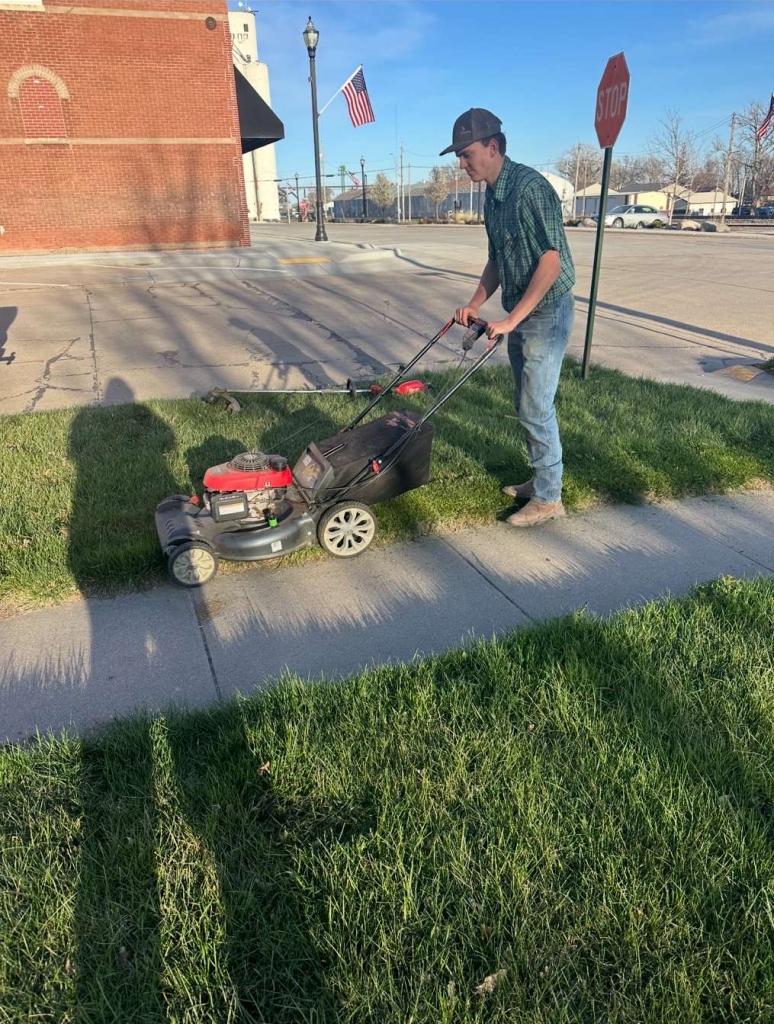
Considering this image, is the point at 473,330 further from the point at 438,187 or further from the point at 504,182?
the point at 438,187

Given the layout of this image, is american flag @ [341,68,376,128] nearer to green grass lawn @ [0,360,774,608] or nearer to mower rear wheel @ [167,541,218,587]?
green grass lawn @ [0,360,774,608]

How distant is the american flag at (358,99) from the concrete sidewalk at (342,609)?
23082mm

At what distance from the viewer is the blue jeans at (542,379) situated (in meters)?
4.18

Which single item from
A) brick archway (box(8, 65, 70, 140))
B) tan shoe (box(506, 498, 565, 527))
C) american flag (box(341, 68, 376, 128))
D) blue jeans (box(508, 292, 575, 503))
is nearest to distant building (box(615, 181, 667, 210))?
american flag (box(341, 68, 376, 128))

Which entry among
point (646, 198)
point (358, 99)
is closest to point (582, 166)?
point (646, 198)

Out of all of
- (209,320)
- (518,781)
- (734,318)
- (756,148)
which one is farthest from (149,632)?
(756,148)

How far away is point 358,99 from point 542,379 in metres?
23.4

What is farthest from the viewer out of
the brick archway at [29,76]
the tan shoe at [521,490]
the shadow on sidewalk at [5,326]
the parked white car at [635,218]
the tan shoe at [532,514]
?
the parked white car at [635,218]

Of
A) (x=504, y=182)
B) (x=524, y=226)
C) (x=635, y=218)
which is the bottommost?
(x=635, y=218)

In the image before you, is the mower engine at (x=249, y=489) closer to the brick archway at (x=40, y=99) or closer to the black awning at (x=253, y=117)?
→ the brick archway at (x=40, y=99)

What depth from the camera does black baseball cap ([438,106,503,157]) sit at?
3.83 metres

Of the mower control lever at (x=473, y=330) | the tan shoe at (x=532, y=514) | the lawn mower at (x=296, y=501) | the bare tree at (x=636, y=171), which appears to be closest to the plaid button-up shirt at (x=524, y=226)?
the mower control lever at (x=473, y=330)

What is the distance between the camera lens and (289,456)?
17.6 ft

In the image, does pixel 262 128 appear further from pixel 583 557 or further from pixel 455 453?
pixel 583 557
